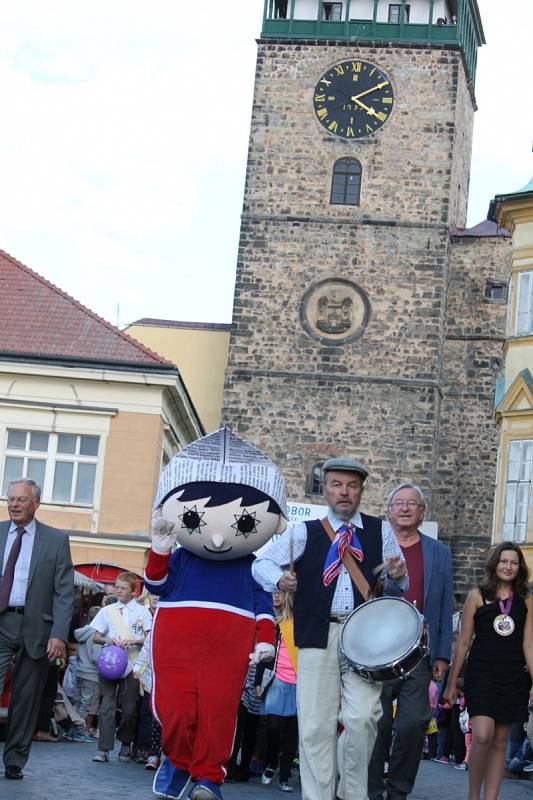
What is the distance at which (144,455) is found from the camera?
32.3 m

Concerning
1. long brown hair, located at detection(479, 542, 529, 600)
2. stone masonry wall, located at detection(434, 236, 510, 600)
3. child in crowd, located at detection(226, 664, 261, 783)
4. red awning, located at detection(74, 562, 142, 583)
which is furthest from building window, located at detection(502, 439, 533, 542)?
stone masonry wall, located at detection(434, 236, 510, 600)

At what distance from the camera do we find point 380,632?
882 centimetres

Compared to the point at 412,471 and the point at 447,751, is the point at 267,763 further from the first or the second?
the point at 412,471

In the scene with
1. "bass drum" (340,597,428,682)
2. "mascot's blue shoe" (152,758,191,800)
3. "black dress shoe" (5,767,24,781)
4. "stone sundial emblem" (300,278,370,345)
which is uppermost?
"stone sundial emblem" (300,278,370,345)

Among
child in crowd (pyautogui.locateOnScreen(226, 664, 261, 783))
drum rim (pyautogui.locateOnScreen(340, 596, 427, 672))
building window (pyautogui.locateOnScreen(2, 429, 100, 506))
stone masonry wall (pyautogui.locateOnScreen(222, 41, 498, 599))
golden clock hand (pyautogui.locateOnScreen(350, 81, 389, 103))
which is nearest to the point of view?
drum rim (pyautogui.locateOnScreen(340, 596, 427, 672))

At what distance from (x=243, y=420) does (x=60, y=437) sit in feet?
32.3

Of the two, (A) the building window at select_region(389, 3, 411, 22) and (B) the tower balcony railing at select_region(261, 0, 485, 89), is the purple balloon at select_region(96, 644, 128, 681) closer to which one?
(B) the tower balcony railing at select_region(261, 0, 485, 89)

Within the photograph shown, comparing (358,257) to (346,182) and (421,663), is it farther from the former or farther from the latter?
(421,663)

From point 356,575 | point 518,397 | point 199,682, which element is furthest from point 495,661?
point 518,397

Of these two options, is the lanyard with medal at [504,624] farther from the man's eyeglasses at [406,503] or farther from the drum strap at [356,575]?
the drum strap at [356,575]

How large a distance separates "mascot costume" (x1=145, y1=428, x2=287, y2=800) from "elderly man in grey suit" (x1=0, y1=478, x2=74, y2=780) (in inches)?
56.2

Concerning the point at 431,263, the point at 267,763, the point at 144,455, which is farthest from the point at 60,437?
the point at 267,763

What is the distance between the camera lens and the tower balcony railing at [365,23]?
43969 mm

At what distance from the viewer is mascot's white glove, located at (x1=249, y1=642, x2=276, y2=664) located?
9086 mm
